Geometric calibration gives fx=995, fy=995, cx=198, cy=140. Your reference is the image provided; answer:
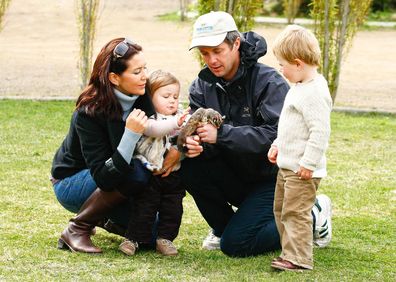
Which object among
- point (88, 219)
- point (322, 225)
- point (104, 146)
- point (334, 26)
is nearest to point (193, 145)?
point (104, 146)

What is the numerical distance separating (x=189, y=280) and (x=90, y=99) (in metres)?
1.10

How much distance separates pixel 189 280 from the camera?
4.74 meters

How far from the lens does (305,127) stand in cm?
478

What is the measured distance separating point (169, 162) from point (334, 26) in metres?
7.00

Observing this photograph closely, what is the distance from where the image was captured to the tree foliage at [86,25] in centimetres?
1171

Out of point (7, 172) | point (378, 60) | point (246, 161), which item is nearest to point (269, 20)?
point (378, 60)

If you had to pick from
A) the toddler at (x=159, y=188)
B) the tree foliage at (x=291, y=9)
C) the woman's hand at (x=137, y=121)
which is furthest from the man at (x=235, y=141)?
the tree foliage at (x=291, y=9)

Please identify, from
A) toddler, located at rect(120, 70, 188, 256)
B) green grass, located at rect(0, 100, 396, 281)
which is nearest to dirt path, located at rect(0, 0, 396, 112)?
green grass, located at rect(0, 100, 396, 281)

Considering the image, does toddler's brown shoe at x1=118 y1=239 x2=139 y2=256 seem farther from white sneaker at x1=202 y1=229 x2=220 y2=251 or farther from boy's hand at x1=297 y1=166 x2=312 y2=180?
boy's hand at x1=297 y1=166 x2=312 y2=180

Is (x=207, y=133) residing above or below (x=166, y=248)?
above

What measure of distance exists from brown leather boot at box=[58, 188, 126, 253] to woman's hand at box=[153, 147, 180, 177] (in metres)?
0.25

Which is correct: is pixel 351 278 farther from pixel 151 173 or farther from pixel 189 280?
pixel 151 173

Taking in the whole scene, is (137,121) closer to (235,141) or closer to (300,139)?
(235,141)

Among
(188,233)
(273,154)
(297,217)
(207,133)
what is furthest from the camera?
(188,233)
